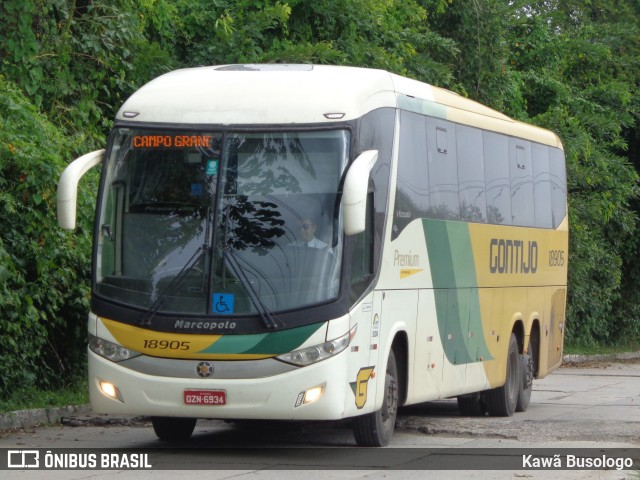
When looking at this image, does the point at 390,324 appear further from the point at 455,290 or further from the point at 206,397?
the point at 455,290

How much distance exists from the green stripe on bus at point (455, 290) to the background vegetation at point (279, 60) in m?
4.32

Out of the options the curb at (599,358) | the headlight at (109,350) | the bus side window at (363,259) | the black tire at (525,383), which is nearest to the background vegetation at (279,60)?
the curb at (599,358)

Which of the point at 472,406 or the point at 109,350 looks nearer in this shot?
the point at 109,350

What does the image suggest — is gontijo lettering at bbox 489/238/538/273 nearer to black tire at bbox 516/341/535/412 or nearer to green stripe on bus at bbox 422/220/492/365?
green stripe on bus at bbox 422/220/492/365

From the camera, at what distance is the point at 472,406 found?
17109mm

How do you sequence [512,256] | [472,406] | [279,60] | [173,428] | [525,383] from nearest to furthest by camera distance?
[173,428], [512,256], [472,406], [525,383], [279,60]

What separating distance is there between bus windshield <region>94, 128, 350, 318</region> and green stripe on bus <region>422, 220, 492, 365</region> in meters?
2.51

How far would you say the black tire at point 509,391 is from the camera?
16859 mm

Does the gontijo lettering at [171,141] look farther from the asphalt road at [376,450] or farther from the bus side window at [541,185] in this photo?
the bus side window at [541,185]

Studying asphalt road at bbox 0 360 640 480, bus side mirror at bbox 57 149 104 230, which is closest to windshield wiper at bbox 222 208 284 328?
asphalt road at bbox 0 360 640 480

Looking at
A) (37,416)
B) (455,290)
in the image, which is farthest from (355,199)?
(37,416)

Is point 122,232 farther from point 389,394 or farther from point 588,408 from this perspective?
point 588,408

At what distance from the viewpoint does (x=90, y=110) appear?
18.7 m

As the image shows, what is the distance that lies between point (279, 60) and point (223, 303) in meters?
9.55
